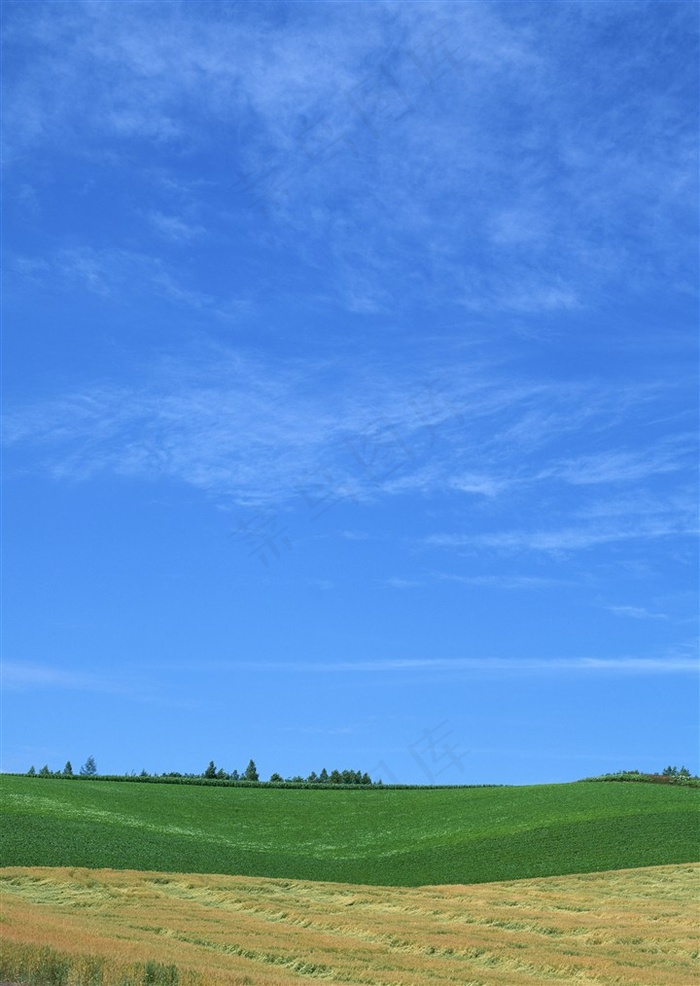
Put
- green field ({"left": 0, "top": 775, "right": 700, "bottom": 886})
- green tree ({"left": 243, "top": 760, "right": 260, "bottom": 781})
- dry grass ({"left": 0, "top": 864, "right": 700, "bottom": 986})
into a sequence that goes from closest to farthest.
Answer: dry grass ({"left": 0, "top": 864, "right": 700, "bottom": 986})
green field ({"left": 0, "top": 775, "right": 700, "bottom": 886})
green tree ({"left": 243, "top": 760, "right": 260, "bottom": 781})

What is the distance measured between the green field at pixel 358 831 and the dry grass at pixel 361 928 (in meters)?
6.71

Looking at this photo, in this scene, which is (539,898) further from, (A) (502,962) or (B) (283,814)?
(B) (283,814)

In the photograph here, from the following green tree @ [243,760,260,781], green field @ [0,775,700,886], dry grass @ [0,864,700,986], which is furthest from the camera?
green tree @ [243,760,260,781]

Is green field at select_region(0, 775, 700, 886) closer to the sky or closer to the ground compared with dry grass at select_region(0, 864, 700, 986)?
closer to the sky

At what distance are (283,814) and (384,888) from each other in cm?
3744

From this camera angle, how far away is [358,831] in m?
68.2

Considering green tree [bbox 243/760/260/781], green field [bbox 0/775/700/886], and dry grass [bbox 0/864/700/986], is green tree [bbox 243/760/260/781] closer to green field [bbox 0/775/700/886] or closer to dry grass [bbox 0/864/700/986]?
green field [bbox 0/775/700/886]

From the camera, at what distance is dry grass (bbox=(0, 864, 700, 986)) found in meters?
22.8

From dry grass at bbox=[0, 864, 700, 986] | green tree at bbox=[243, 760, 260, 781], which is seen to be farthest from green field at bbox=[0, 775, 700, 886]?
green tree at bbox=[243, 760, 260, 781]

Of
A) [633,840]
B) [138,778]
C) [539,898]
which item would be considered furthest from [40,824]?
[138,778]

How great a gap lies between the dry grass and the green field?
6.71 m

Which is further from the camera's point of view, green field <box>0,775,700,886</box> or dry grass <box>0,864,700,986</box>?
green field <box>0,775,700,886</box>

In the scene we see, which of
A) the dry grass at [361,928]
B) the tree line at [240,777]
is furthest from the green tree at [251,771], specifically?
the dry grass at [361,928]

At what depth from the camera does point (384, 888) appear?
41906mm
